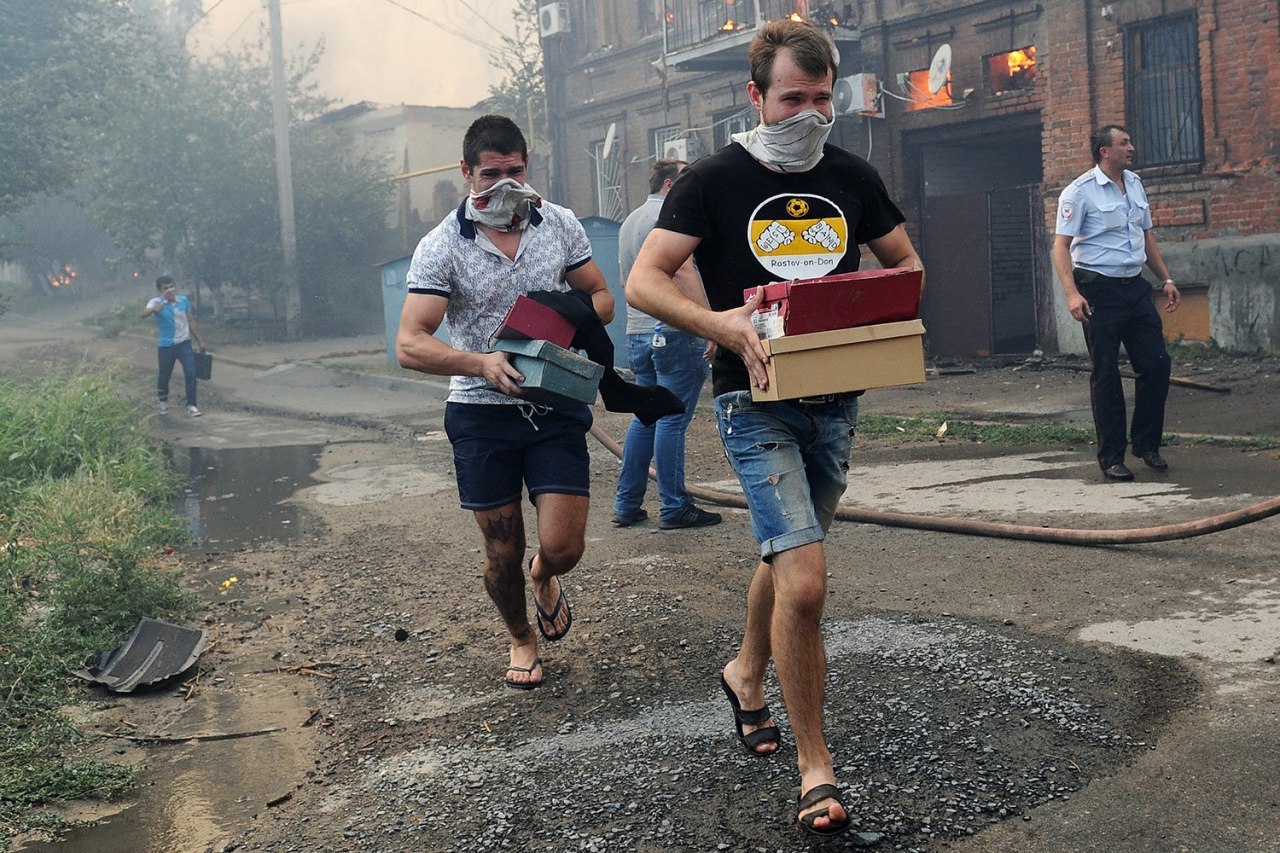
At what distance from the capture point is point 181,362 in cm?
1680

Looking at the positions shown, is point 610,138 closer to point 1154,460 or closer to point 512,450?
point 1154,460

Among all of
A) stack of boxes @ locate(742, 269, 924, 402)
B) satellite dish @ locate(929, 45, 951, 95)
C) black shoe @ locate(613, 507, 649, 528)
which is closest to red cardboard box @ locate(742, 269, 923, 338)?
stack of boxes @ locate(742, 269, 924, 402)

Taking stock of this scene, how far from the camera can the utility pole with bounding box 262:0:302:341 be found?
1091 inches

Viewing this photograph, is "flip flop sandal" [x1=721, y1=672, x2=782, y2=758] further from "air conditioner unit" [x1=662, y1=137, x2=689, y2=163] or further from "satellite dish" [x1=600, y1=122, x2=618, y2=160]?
"satellite dish" [x1=600, y1=122, x2=618, y2=160]

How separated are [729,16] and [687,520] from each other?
16.1 m

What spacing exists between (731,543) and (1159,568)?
2.16 meters

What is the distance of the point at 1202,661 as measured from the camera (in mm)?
4105

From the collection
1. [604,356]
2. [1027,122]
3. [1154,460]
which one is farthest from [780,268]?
[1027,122]

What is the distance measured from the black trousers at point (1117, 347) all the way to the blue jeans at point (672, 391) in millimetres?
2408

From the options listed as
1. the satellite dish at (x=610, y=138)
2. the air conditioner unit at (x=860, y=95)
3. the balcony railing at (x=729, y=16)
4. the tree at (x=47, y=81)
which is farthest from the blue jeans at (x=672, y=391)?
the tree at (x=47, y=81)

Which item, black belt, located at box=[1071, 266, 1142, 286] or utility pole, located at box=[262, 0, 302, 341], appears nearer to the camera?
black belt, located at box=[1071, 266, 1142, 286]

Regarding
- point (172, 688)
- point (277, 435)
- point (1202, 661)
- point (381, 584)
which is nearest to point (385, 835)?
point (172, 688)

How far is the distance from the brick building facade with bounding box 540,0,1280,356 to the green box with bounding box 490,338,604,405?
1193cm

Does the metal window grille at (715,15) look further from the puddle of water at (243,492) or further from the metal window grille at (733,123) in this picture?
the puddle of water at (243,492)
